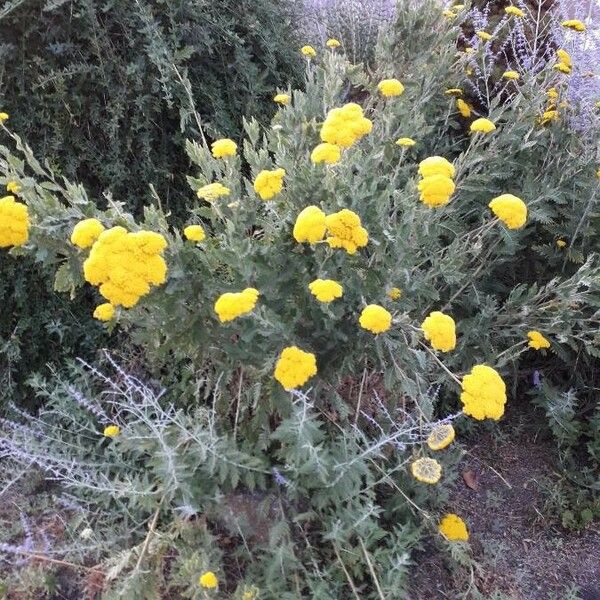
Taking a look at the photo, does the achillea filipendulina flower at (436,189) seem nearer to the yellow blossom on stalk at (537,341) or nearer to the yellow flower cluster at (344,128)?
the yellow flower cluster at (344,128)

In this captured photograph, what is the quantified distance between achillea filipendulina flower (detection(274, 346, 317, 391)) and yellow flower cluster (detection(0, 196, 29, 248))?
76cm

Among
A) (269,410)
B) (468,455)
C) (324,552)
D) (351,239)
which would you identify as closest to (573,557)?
(468,455)

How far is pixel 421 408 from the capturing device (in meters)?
2.22

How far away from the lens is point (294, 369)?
70.5 inches

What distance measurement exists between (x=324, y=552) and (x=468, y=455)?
3.32ft

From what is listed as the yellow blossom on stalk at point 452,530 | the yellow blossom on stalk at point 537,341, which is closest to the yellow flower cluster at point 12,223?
the yellow blossom on stalk at point 452,530

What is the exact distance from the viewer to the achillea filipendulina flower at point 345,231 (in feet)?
5.91

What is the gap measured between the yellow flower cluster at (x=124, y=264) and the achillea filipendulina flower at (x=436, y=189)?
751mm

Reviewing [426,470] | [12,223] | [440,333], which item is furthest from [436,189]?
[12,223]

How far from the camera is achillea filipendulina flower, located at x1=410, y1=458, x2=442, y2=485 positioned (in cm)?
202

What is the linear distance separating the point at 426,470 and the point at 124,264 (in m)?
1.09

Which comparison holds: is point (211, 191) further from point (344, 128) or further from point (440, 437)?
point (440, 437)

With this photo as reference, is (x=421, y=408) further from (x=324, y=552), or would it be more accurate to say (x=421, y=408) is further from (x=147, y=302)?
(x=147, y=302)

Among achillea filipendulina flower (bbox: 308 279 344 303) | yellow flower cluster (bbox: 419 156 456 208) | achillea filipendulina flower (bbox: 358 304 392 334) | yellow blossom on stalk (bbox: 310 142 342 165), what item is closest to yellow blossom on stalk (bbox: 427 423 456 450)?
achillea filipendulina flower (bbox: 358 304 392 334)
